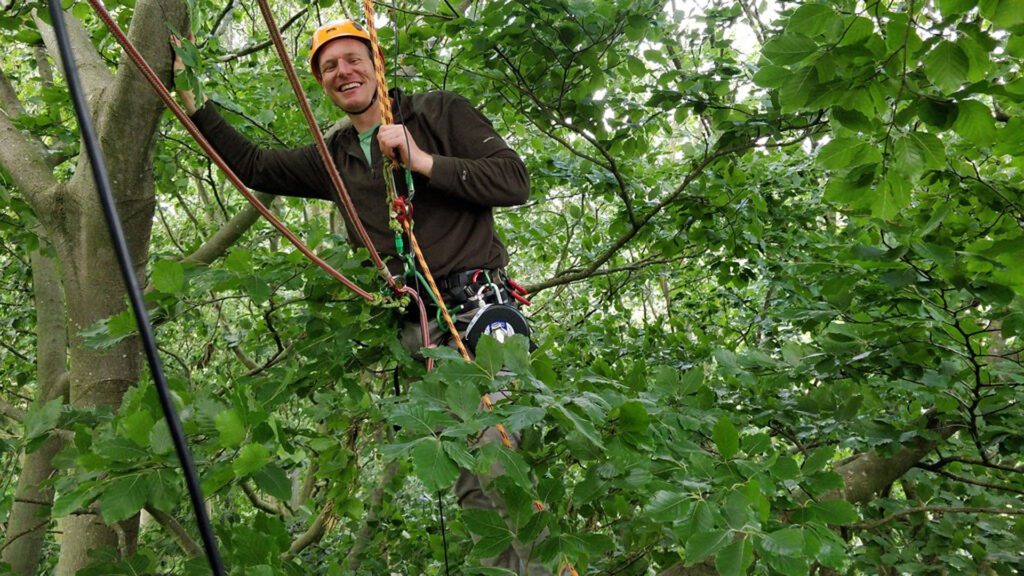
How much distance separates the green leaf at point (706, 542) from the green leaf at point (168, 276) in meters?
1.17

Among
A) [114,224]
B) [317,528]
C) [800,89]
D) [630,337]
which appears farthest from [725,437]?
[630,337]

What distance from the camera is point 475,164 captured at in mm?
2287

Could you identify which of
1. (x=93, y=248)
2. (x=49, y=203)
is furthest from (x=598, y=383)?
(x=49, y=203)

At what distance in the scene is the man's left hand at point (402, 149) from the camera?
2.08 m

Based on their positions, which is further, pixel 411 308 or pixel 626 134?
pixel 626 134

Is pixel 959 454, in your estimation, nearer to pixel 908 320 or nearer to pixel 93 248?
pixel 908 320

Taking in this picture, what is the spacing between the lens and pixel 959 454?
2.79m

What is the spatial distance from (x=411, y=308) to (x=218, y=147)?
1.04m

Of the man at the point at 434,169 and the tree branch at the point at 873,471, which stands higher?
the man at the point at 434,169

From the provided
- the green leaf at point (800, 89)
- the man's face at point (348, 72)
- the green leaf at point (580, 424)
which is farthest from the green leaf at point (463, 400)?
the man's face at point (348, 72)

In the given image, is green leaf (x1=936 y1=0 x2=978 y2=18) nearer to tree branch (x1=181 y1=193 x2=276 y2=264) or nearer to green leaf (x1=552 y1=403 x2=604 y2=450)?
green leaf (x1=552 y1=403 x2=604 y2=450)

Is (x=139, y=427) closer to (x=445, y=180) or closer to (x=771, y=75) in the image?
(x=445, y=180)

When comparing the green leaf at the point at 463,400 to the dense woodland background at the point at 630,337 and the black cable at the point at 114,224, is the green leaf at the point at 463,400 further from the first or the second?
the black cable at the point at 114,224

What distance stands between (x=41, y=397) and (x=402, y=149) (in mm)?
1904
